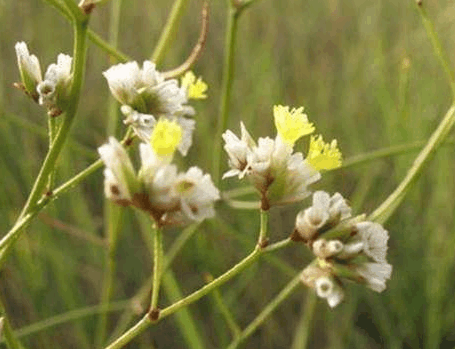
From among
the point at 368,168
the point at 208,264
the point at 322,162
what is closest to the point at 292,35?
the point at 368,168

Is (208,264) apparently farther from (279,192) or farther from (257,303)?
(279,192)

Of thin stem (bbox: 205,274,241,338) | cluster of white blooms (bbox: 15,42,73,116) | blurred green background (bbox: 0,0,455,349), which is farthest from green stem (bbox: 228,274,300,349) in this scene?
cluster of white blooms (bbox: 15,42,73,116)

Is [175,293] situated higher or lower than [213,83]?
lower

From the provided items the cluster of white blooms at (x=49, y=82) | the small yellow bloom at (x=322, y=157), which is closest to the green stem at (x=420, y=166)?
the small yellow bloom at (x=322, y=157)

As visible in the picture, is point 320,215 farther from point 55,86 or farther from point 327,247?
point 55,86

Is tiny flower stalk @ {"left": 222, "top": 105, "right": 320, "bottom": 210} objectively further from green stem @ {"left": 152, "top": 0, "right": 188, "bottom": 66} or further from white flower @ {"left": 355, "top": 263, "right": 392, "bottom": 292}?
green stem @ {"left": 152, "top": 0, "right": 188, "bottom": 66}

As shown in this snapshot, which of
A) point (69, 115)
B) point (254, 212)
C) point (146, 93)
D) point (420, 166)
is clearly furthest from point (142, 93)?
point (254, 212)
